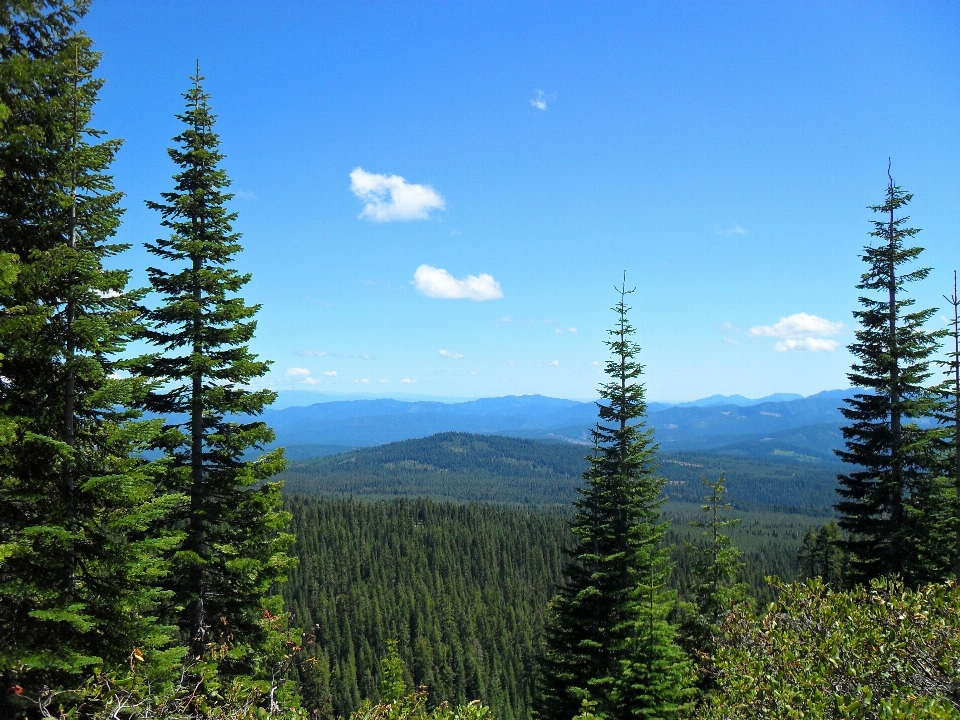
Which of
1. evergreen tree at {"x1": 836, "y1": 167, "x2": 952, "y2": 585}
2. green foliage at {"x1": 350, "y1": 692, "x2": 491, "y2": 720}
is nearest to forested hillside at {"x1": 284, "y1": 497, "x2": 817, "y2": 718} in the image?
evergreen tree at {"x1": 836, "y1": 167, "x2": 952, "y2": 585}

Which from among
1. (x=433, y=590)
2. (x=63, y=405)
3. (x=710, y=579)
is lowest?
(x=433, y=590)

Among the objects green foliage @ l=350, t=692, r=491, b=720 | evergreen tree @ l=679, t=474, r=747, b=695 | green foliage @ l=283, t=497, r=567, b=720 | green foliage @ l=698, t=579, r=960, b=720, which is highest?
green foliage @ l=698, t=579, r=960, b=720

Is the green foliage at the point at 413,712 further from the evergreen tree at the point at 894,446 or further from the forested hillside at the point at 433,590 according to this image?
the forested hillside at the point at 433,590

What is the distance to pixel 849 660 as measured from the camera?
24.3ft

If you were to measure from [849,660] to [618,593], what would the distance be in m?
12.3

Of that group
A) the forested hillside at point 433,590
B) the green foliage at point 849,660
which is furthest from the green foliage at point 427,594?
the green foliage at point 849,660

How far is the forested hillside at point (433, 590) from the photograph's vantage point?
80375 mm

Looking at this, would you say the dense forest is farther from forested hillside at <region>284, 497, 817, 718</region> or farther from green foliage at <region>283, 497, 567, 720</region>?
green foliage at <region>283, 497, 567, 720</region>

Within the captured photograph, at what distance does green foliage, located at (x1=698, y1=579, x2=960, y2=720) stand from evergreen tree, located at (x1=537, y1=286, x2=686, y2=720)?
953cm

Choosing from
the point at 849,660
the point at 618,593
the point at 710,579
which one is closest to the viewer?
the point at 849,660

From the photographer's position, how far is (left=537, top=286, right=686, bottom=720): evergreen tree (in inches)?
708

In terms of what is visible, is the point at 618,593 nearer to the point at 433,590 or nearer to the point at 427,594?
the point at 427,594

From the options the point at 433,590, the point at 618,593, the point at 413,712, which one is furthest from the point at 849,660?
the point at 433,590

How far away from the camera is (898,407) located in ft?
62.6
